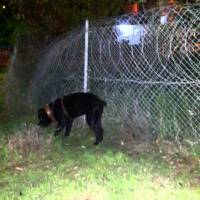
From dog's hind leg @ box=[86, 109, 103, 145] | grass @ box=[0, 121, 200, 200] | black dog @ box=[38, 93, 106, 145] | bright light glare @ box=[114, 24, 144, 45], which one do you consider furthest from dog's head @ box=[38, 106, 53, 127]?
bright light glare @ box=[114, 24, 144, 45]

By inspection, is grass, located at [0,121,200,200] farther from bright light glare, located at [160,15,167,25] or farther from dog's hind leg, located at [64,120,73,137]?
bright light glare, located at [160,15,167,25]

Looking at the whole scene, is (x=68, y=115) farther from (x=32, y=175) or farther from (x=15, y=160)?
(x=32, y=175)

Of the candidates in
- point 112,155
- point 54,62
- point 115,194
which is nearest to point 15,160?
point 112,155

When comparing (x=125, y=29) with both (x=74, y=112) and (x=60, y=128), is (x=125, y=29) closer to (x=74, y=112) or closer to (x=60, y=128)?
(x=74, y=112)

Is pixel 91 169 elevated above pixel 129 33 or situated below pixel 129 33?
below

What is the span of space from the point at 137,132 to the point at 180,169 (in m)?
1.48

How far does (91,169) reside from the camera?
229 inches

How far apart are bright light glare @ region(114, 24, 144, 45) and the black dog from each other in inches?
41.8

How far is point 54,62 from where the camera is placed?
381 inches

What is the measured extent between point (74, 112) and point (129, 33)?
1555 mm

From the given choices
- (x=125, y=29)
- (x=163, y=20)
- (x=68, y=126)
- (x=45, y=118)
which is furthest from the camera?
(x=45, y=118)

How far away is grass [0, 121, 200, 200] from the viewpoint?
5.03 metres

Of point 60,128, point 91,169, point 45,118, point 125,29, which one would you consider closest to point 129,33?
point 125,29

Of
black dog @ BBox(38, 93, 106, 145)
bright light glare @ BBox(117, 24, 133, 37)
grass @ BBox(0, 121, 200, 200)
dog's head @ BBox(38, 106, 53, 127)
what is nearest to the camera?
grass @ BBox(0, 121, 200, 200)
